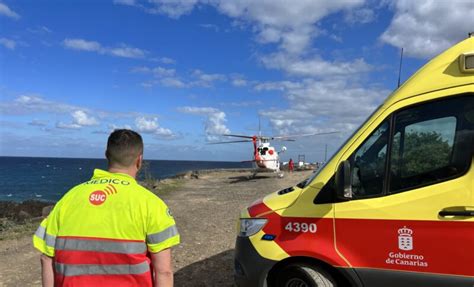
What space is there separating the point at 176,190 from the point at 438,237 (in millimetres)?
20315

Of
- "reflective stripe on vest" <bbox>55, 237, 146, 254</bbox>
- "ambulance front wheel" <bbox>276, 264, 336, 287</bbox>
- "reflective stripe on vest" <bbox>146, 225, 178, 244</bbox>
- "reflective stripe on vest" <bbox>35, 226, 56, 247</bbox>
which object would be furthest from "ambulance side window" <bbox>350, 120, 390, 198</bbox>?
"reflective stripe on vest" <bbox>35, 226, 56, 247</bbox>

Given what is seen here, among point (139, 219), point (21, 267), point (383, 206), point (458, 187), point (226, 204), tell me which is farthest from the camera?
point (226, 204)

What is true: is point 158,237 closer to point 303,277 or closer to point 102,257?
point 102,257

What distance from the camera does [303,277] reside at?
14.7 feet

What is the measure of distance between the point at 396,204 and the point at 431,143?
0.67 metres

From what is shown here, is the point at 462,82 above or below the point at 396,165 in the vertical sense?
above

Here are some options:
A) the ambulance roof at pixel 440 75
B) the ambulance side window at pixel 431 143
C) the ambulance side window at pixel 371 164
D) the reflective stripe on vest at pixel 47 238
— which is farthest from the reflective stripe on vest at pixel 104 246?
the ambulance roof at pixel 440 75

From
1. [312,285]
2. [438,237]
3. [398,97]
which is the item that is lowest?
[312,285]

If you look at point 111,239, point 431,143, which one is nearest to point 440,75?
point 431,143

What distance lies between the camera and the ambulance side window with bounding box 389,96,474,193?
4008 millimetres

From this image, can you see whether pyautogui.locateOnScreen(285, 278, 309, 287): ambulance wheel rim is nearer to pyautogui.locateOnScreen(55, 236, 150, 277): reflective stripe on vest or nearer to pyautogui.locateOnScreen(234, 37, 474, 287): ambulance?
pyautogui.locateOnScreen(234, 37, 474, 287): ambulance

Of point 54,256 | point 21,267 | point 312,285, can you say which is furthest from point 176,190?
point 54,256

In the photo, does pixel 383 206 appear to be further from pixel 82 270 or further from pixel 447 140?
pixel 82 270

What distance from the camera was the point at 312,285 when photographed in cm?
442
